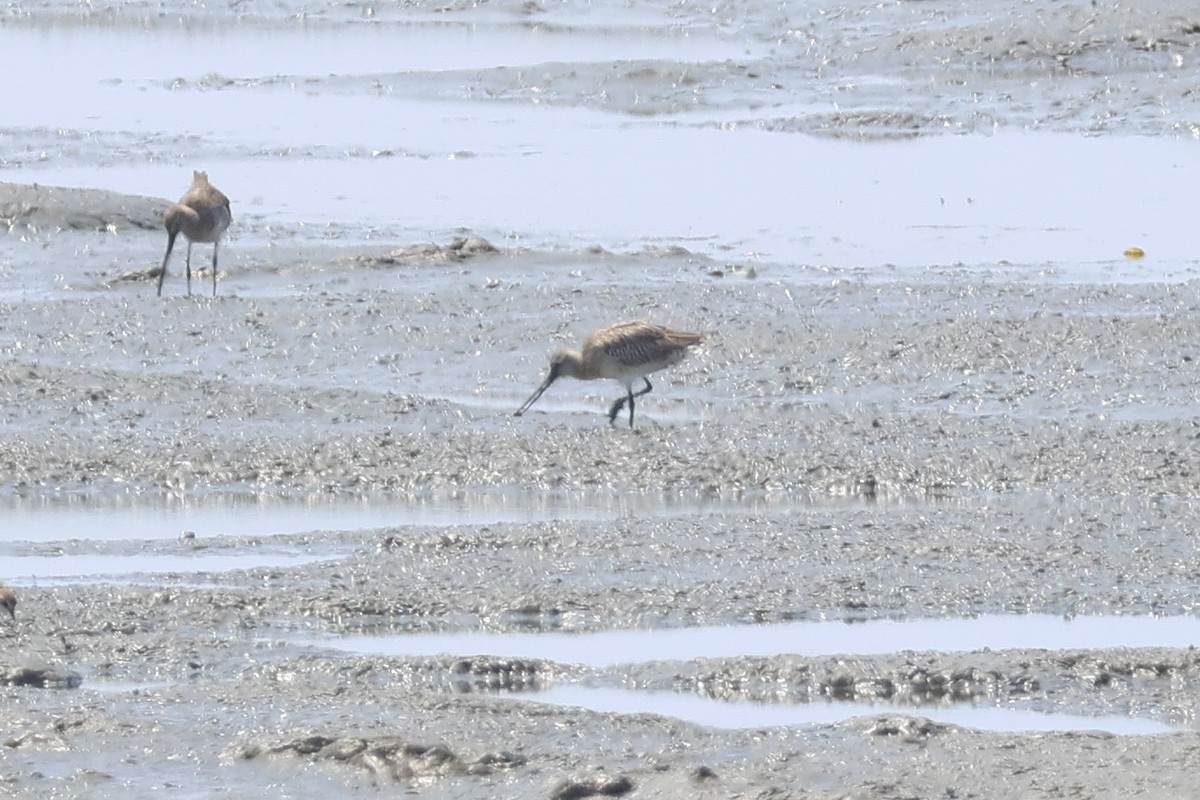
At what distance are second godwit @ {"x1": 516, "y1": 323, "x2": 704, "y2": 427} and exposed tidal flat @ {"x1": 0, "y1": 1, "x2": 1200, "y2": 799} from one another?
0.23 metres

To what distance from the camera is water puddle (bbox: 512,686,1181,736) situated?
672 cm

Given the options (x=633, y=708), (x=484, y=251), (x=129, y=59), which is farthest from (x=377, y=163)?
(x=633, y=708)

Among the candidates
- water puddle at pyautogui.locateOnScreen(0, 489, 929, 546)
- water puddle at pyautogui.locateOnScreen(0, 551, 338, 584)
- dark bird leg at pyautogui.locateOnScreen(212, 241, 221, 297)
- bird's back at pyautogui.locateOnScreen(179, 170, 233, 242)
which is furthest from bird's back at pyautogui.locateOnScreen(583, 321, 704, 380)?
bird's back at pyautogui.locateOnScreen(179, 170, 233, 242)

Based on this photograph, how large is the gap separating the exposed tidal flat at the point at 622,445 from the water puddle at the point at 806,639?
1.1 inches

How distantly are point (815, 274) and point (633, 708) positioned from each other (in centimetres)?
781

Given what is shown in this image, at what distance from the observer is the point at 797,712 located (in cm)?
694

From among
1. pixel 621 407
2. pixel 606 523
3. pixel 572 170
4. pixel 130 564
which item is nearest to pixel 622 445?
pixel 621 407

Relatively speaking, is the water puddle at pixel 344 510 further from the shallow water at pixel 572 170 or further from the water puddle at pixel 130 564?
the shallow water at pixel 572 170

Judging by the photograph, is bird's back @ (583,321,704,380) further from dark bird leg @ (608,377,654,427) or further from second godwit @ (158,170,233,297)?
second godwit @ (158,170,233,297)

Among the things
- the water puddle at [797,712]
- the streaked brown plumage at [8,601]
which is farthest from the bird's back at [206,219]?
the water puddle at [797,712]

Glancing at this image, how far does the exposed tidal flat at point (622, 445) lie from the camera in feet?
21.5

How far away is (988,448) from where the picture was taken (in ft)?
34.0

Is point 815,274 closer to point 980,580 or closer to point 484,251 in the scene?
point 484,251

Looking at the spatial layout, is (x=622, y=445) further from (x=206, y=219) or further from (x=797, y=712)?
(x=206, y=219)
